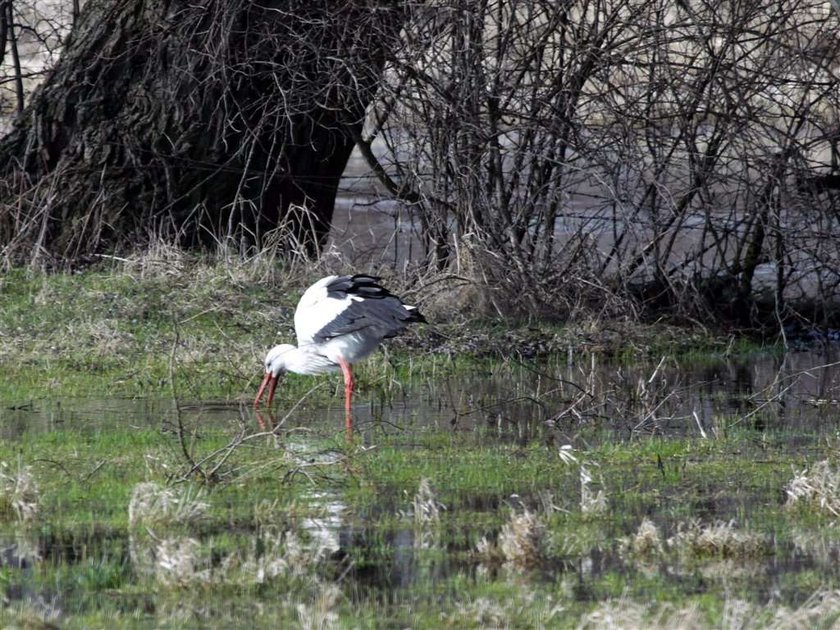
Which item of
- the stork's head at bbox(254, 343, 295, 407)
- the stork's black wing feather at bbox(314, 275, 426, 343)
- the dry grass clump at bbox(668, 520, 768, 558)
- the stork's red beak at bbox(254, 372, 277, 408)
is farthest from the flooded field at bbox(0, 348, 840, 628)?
the stork's black wing feather at bbox(314, 275, 426, 343)

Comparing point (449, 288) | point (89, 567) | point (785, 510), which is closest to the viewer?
point (89, 567)

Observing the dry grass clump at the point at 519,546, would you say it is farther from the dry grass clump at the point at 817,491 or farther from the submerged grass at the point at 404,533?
the dry grass clump at the point at 817,491

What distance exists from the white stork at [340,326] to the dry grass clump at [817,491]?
4.02 m

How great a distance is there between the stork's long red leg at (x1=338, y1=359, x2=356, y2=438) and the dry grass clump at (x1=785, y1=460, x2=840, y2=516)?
3213 mm

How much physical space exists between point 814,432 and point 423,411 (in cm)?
255

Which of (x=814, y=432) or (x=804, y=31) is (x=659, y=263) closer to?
(x=804, y=31)

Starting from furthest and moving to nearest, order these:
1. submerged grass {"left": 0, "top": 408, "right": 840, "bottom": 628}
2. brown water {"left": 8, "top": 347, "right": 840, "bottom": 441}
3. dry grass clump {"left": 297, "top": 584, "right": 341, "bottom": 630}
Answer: brown water {"left": 8, "top": 347, "right": 840, "bottom": 441} < submerged grass {"left": 0, "top": 408, "right": 840, "bottom": 628} < dry grass clump {"left": 297, "top": 584, "right": 341, "bottom": 630}

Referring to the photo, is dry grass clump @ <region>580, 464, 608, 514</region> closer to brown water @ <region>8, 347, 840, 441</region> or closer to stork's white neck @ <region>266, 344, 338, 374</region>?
brown water @ <region>8, 347, 840, 441</region>

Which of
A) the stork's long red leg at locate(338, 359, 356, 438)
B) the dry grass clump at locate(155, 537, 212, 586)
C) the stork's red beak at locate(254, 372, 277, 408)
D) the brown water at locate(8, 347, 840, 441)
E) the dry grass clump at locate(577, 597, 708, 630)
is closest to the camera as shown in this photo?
the dry grass clump at locate(577, 597, 708, 630)

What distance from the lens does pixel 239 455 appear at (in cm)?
863

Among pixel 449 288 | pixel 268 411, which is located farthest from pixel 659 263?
pixel 268 411

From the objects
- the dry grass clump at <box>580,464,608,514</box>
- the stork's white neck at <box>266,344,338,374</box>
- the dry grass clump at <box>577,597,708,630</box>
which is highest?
the stork's white neck at <box>266,344,338,374</box>

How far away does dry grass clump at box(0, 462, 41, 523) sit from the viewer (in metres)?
7.00

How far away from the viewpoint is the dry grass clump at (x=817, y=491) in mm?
7180
